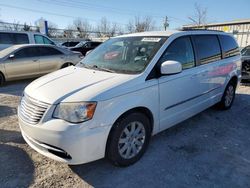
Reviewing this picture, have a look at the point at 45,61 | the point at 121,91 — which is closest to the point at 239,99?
the point at 121,91

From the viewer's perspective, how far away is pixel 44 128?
105 inches

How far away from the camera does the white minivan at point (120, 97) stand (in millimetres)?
2645

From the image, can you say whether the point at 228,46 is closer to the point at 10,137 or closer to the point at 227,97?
the point at 227,97

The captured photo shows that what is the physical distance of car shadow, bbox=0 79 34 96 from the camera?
7.11 metres

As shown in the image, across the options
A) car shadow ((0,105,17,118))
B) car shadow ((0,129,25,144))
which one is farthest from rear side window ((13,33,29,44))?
car shadow ((0,129,25,144))

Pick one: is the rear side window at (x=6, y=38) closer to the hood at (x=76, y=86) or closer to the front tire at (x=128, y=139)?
the hood at (x=76, y=86)

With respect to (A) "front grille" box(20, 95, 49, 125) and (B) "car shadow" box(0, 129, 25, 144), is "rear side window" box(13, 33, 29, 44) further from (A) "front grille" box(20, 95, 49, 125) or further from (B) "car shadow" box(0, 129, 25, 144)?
(A) "front grille" box(20, 95, 49, 125)

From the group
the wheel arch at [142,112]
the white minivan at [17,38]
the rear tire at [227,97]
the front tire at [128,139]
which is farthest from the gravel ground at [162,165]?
the white minivan at [17,38]

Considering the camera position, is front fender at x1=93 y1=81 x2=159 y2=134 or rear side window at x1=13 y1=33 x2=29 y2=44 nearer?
front fender at x1=93 y1=81 x2=159 y2=134

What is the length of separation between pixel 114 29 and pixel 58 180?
5498 centimetres

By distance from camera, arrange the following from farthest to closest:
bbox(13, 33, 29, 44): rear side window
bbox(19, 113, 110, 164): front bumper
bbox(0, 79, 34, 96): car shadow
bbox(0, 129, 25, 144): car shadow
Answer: bbox(13, 33, 29, 44): rear side window → bbox(0, 79, 34, 96): car shadow → bbox(0, 129, 25, 144): car shadow → bbox(19, 113, 110, 164): front bumper

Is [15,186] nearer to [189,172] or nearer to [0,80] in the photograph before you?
[189,172]

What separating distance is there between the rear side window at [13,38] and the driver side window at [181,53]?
30.9ft

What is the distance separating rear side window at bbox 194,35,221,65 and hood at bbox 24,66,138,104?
173 cm
